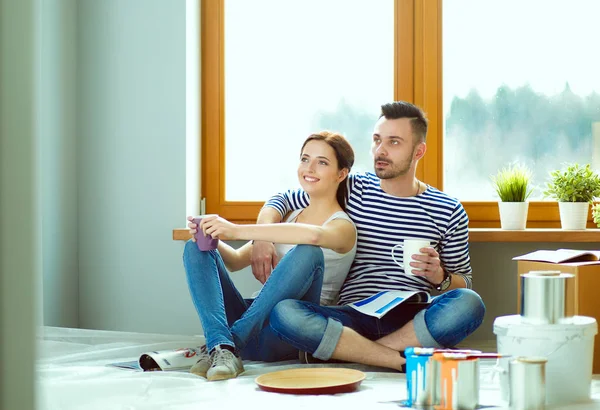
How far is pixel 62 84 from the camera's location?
2650mm

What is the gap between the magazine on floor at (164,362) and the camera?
1.99 meters

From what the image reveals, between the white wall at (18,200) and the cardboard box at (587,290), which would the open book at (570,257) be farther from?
the white wall at (18,200)

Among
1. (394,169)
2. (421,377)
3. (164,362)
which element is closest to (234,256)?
(164,362)

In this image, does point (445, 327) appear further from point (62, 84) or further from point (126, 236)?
point (62, 84)

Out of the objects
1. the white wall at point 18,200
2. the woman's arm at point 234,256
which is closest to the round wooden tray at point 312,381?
the woman's arm at point 234,256

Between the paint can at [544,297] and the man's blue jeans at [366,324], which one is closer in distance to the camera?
the paint can at [544,297]

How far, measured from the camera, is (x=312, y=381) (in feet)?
5.84

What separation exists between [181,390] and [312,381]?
311 mm

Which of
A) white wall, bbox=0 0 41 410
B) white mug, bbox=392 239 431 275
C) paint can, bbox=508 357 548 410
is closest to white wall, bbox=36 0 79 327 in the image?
white mug, bbox=392 239 431 275

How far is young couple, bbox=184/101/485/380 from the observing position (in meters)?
2.00

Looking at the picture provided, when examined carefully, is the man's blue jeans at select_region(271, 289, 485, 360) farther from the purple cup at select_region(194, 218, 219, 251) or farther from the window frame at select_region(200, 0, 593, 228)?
the window frame at select_region(200, 0, 593, 228)

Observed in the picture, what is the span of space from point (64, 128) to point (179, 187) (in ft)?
1.51

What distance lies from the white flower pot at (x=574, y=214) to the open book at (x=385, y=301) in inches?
28.7

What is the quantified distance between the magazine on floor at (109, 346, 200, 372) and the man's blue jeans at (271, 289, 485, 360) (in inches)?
9.8
